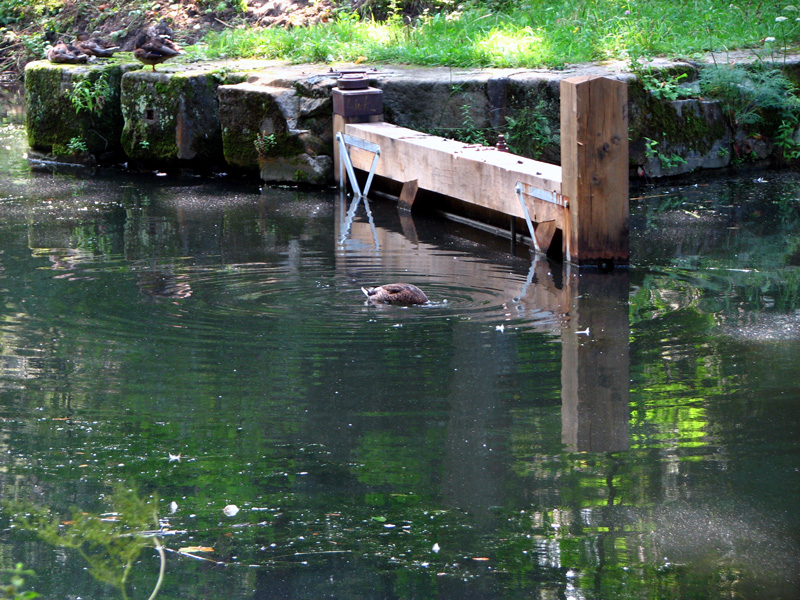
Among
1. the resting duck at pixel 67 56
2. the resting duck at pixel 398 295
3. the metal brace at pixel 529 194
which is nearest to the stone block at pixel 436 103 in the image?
the metal brace at pixel 529 194

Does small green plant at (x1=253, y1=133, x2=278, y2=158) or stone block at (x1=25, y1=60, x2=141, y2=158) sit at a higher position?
stone block at (x1=25, y1=60, x2=141, y2=158)

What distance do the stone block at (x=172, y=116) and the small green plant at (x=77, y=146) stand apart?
801mm

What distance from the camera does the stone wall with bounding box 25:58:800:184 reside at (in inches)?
443

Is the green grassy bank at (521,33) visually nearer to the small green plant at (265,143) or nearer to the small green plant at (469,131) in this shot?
the small green plant at (469,131)

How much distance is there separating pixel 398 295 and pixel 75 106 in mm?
8021

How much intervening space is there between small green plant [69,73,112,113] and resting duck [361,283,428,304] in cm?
753

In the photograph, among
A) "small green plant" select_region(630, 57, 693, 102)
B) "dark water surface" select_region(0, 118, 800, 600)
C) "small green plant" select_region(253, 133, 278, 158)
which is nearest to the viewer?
"dark water surface" select_region(0, 118, 800, 600)

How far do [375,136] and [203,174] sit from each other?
3120 millimetres

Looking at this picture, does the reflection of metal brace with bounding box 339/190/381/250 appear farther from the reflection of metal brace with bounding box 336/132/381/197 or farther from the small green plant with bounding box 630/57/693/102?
the small green plant with bounding box 630/57/693/102

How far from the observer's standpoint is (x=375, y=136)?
427 inches

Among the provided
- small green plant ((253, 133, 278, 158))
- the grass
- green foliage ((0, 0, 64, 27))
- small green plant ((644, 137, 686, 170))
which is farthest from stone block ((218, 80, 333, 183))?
green foliage ((0, 0, 64, 27))

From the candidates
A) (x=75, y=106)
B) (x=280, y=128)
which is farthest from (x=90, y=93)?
(x=280, y=128)

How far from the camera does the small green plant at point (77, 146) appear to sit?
13336mm

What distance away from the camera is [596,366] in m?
5.80
